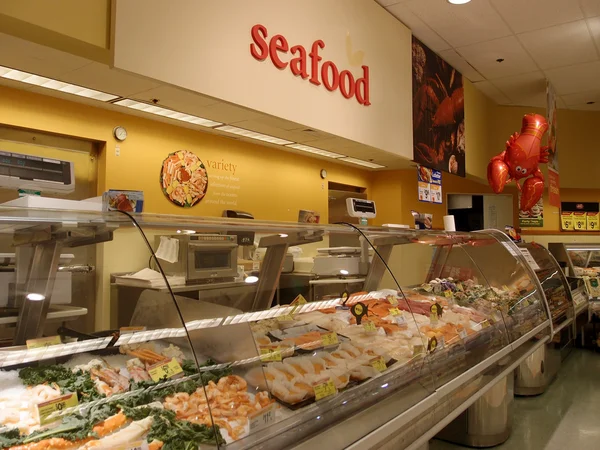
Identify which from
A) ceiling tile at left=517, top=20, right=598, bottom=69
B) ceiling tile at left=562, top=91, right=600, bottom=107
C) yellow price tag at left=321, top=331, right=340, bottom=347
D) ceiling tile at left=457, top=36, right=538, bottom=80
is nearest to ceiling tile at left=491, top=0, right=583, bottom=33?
ceiling tile at left=517, top=20, right=598, bottom=69

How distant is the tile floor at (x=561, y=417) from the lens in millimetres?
3238

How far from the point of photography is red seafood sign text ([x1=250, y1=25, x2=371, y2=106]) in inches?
147

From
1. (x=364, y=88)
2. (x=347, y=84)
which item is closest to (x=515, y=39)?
(x=364, y=88)

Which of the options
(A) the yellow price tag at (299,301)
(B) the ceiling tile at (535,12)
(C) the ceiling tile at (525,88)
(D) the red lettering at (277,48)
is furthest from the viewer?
(C) the ceiling tile at (525,88)

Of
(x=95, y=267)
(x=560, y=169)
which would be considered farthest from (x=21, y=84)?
(x=560, y=169)

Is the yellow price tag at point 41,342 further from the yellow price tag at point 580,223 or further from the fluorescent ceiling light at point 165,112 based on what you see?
the yellow price tag at point 580,223

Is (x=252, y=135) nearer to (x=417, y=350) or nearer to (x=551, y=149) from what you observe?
(x=417, y=350)

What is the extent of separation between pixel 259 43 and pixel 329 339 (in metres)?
2.43

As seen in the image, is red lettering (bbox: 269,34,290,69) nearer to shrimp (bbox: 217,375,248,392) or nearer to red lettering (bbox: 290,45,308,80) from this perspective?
red lettering (bbox: 290,45,308,80)

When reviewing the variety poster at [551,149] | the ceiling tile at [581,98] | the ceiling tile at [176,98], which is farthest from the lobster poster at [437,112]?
the ceiling tile at [176,98]

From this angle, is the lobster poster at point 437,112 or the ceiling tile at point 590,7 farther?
the lobster poster at point 437,112

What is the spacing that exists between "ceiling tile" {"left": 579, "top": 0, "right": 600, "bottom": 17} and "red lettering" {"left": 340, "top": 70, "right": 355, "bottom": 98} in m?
2.53

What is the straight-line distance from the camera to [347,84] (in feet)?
15.5

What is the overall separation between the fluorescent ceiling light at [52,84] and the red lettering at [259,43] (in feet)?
3.52
